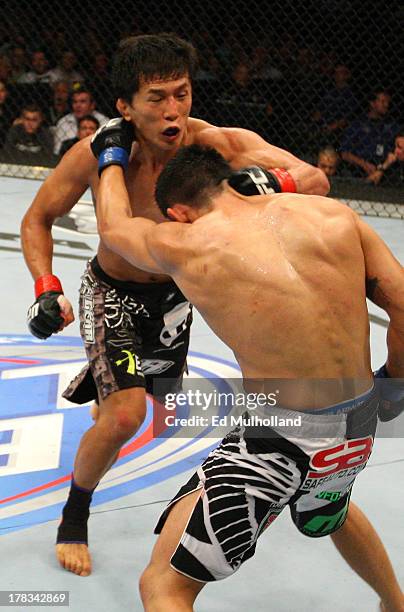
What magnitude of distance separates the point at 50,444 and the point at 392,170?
426cm

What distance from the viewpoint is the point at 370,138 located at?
267 inches

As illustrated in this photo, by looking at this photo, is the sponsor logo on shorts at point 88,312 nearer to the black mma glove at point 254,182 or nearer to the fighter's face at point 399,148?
the black mma glove at point 254,182

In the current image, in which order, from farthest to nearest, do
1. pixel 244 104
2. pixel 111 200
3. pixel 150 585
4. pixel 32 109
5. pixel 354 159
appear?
pixel 32 109, pixel 244 104, pixel 354 159, pixel 111 200, pixel 150 585

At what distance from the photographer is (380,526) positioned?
2.69m

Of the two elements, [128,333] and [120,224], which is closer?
[120,224]

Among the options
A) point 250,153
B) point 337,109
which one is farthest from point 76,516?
point 337,109

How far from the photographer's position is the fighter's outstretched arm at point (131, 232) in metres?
1.99

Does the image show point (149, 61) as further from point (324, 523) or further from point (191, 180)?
point (324, 523)

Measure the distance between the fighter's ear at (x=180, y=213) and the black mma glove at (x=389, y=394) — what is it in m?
0.52

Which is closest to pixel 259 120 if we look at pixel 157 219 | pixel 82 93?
pixel 82 93

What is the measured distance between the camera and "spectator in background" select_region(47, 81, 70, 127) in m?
7.63

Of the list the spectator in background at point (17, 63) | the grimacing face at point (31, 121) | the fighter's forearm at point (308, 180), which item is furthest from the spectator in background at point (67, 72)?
the fighter's forearm at point (308, 180)

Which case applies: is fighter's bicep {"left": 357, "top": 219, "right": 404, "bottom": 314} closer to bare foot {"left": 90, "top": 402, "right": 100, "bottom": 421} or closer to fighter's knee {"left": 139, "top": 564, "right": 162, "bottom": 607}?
fighter's knee {"left": 139, "top": 564, "right": 162, "bottom": 607}

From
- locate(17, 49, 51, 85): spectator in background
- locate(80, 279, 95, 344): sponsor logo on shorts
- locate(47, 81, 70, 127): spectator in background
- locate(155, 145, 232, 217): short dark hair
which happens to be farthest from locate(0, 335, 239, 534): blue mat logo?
locate(17, 49, 51, 85): spectator in background
